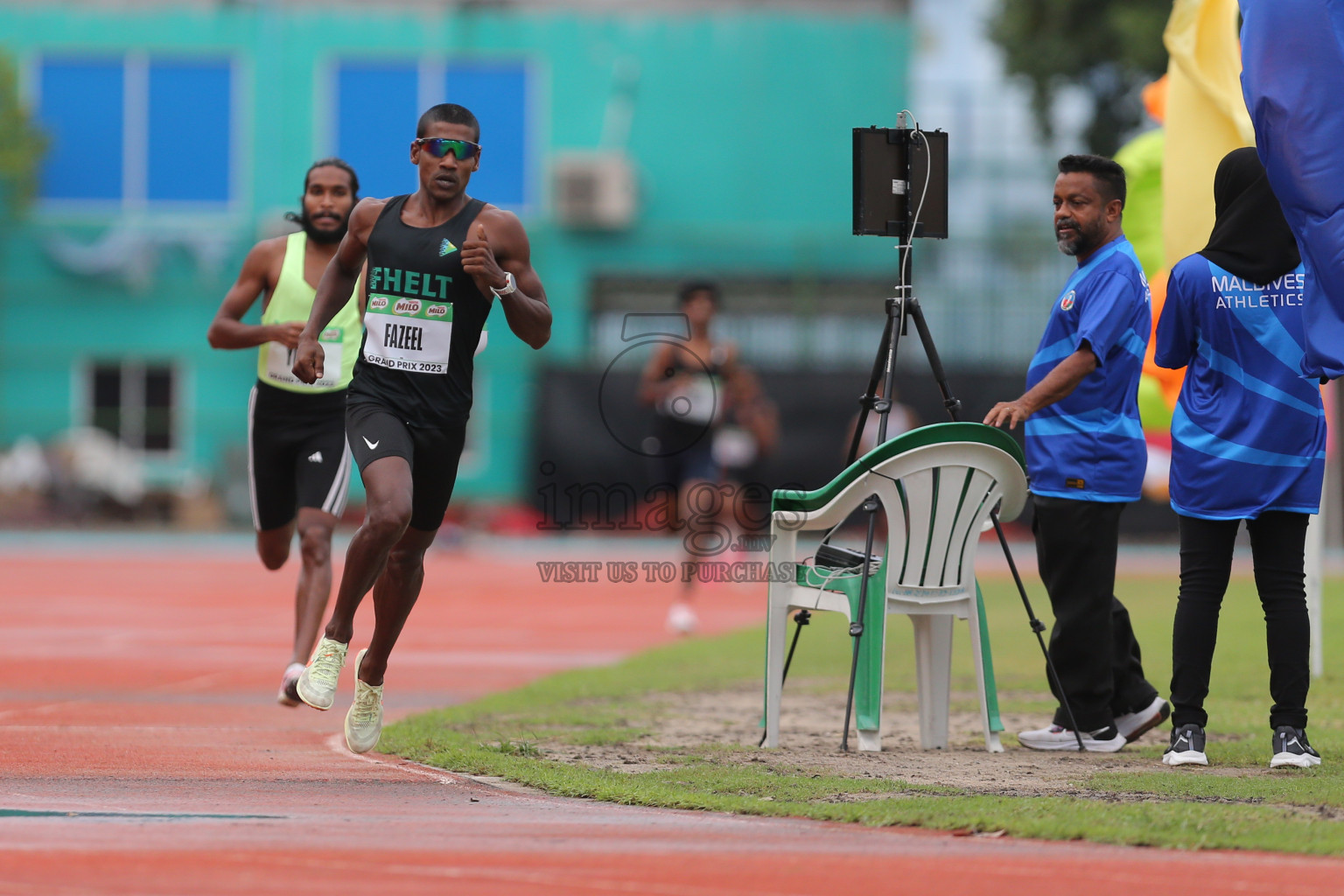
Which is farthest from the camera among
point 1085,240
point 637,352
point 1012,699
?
point 637,352

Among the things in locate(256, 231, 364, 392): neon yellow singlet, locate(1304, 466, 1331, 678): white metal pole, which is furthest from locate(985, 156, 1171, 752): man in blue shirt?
locate(256, 231, 364, 392): neon yellow singlet

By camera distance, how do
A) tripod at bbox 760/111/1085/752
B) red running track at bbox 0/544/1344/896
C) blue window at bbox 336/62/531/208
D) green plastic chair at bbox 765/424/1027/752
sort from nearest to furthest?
1. red running track at bbox 0/544/1344/896
2. green plastic chair at bbox 765/424/1027/752
3. tripod at bbox 760/111/1085/752
4. blue window at bbox 336/62/531/208

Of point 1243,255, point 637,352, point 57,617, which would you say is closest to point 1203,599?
point 1243,255

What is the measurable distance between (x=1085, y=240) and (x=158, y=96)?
24.7 metres

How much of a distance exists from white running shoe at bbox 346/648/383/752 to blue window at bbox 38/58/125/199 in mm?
24307

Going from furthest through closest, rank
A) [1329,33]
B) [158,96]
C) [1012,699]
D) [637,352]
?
[158,96] → [637,352] → [1012,699] → [1329,33]

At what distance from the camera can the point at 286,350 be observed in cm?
788

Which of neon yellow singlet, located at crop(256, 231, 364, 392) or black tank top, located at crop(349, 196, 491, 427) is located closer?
black tank top, located at crop(349, 196, 491, 427)

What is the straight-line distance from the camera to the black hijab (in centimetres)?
622

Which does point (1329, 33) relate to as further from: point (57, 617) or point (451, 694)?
point (57, 617)

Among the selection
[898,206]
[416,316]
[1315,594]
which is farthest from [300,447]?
[1315,594]

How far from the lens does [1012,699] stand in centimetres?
849

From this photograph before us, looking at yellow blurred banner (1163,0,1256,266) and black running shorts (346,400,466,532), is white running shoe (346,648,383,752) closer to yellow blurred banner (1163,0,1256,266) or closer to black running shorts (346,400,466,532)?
black running shorts (346,400,466,532)

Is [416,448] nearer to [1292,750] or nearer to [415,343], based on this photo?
[415,343]
